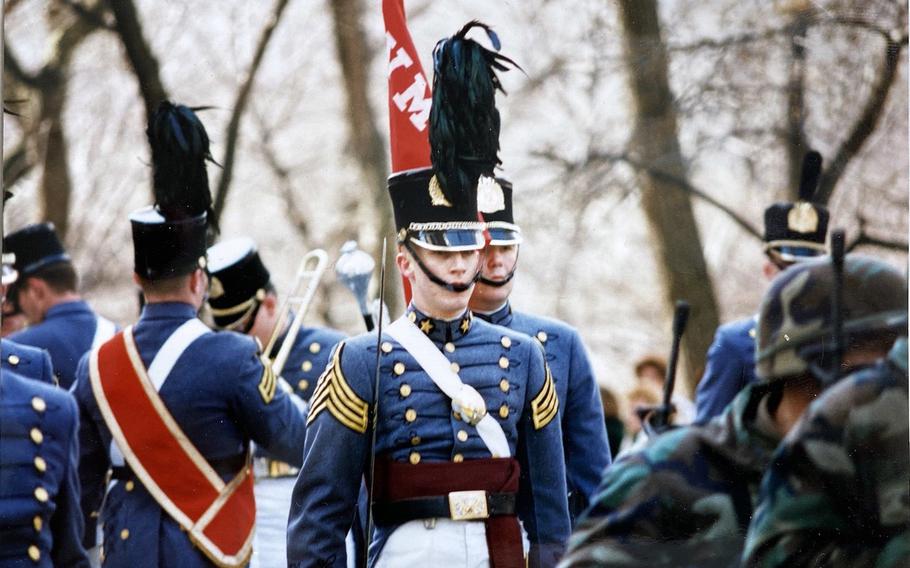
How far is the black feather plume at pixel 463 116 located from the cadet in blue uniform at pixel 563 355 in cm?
38

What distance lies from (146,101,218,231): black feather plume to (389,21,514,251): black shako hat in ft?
3.60

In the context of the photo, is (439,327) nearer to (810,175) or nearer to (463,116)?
(463,116)

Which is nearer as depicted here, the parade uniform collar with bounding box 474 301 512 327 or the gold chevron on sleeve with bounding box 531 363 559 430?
the gold chevron on sleeve with bounding box 531 363 559 430

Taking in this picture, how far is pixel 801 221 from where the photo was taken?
5457mm

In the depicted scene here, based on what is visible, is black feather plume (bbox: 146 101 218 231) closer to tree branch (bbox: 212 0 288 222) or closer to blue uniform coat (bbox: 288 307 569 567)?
tree branch (bbox: 212 0 288 222)

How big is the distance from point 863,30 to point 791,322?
1.76 meters

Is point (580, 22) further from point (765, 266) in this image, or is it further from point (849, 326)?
point (849, 326)

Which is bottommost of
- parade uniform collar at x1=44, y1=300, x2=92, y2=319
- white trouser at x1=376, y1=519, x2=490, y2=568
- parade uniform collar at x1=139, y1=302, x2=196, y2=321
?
white trouser at x1=376, y1=519, x2=490, y2=568

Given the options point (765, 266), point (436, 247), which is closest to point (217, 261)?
point (436, 247)

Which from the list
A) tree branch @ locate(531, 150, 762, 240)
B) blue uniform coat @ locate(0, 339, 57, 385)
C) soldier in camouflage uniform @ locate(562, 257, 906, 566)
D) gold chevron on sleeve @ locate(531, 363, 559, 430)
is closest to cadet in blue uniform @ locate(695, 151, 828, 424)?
tree branch @ locate(531, 150, 762, 240)

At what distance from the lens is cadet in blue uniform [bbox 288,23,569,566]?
4910 millimetres

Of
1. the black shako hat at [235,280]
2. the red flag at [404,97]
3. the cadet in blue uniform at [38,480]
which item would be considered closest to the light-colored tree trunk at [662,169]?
the red flag at [404,97]

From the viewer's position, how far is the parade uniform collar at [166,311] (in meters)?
5.96

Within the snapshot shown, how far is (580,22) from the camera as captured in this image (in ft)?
18.9
